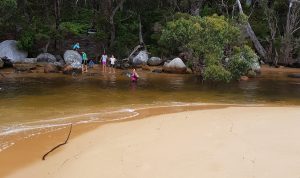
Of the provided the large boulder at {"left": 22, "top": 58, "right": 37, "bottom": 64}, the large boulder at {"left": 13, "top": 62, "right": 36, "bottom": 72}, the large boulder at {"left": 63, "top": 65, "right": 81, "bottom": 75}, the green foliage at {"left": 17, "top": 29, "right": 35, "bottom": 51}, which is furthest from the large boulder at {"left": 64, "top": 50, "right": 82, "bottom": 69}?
→ the large boulder at {"left": 63, "top": 65, "right": 81, "bottom": 75}

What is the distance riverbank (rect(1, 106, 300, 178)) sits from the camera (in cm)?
836

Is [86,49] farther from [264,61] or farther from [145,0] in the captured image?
[264,61]

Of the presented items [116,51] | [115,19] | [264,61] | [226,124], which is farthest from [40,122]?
[264,61]

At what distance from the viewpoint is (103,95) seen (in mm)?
18953

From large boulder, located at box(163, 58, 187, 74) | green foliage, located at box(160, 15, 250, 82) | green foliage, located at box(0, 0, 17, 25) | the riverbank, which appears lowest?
the riverbank

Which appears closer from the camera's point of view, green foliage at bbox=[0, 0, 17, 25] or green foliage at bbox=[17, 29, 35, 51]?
green foliage at bbox=[0, 0, 17, 25]

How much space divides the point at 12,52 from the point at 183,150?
1091 inches

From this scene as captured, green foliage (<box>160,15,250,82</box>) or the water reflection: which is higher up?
green foliage (<box>160,15,250,82</box>)

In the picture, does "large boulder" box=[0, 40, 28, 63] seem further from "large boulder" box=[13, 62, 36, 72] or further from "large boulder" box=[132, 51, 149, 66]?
"large boulder" box=[132, 51, 149, 66]

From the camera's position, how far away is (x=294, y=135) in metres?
10.8

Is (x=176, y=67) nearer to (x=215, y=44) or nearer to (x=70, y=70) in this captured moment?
(x=215, y=44)

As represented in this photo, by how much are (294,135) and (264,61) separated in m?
27.6

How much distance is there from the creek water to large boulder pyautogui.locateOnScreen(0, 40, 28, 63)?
26.1 feet

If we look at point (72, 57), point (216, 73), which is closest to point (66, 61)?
point (72, 57)
